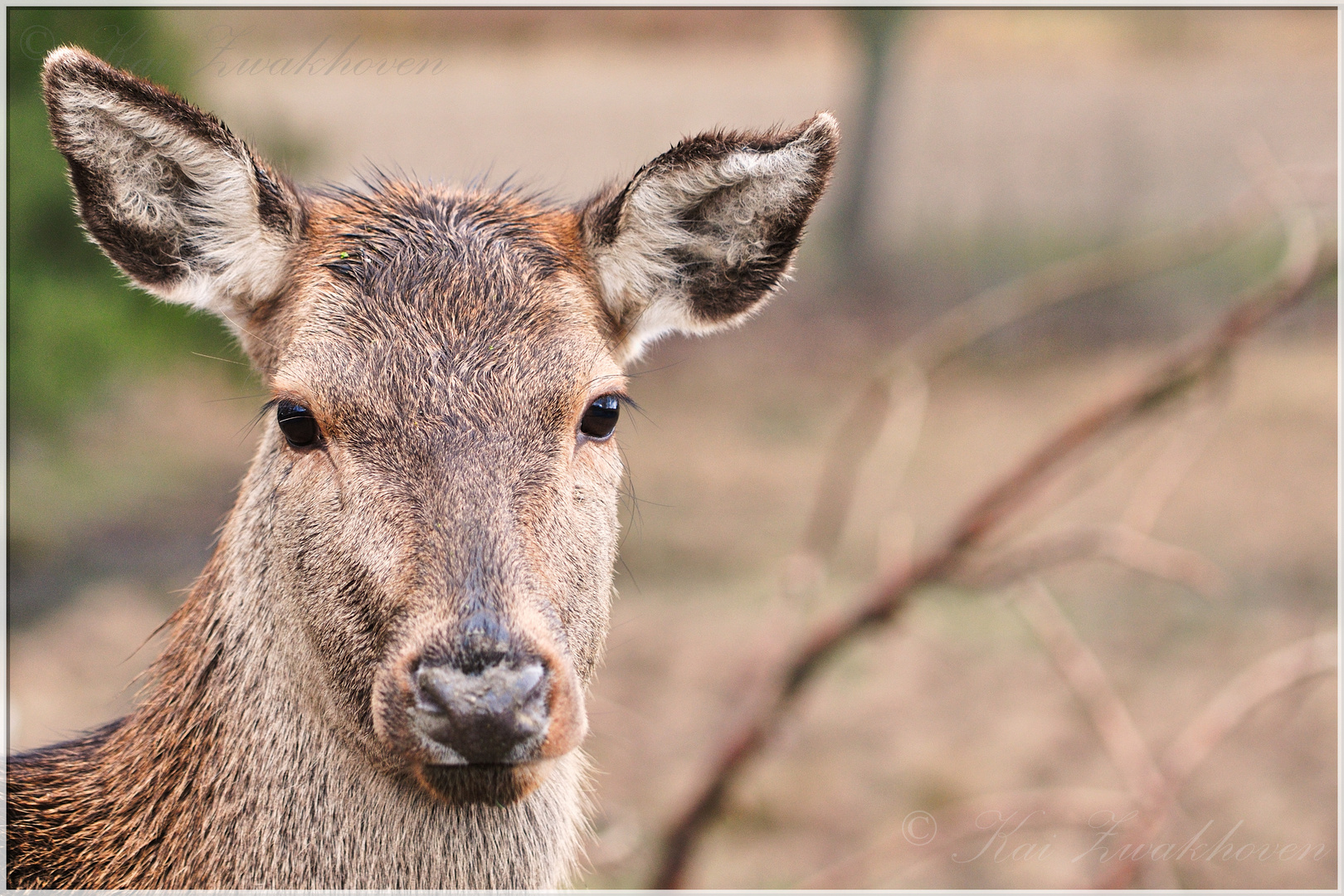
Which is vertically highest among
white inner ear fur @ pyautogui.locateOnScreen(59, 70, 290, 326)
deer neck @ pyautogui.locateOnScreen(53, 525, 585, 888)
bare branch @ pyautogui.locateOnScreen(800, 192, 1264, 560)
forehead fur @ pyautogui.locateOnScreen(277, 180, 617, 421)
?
white inner ear fur @ pyautogui.locateOnScreen(59, 70, 290, 326)

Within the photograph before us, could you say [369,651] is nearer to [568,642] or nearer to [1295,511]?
[568,642]

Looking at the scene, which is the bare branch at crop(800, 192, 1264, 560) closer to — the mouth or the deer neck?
the deer neck

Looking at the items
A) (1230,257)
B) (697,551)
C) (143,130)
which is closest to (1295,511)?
(1230,257)

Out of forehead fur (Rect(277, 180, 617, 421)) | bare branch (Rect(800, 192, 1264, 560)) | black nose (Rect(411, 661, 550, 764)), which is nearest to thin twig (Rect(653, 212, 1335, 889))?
bare branch (Rect(800, 192, 1264, 560))

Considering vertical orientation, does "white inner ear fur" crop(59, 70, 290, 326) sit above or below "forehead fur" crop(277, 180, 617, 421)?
above

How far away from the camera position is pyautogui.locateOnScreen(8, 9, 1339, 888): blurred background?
8812 millimetres

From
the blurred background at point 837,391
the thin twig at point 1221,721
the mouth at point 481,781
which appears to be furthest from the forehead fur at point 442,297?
the thin twig at point 1221,721

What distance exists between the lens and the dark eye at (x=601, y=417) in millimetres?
3174

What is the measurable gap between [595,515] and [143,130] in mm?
1782

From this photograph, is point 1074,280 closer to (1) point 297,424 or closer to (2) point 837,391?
(1) point 297,424

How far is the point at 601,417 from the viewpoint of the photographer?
320cm

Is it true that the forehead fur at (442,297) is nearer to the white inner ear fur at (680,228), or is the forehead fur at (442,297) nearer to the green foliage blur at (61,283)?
the white inner ear fur at (680,228)

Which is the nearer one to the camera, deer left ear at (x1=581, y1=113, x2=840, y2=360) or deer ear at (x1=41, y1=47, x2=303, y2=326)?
deer ear at (x1=41, y1=47, x2=303, y2=326)

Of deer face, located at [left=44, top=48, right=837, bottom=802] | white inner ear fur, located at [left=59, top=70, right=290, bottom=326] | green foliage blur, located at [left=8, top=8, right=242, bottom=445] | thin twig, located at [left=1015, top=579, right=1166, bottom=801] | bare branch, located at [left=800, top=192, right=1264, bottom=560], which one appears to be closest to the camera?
deer face, located at [left=44, top=48, right=837, bottom=802]
